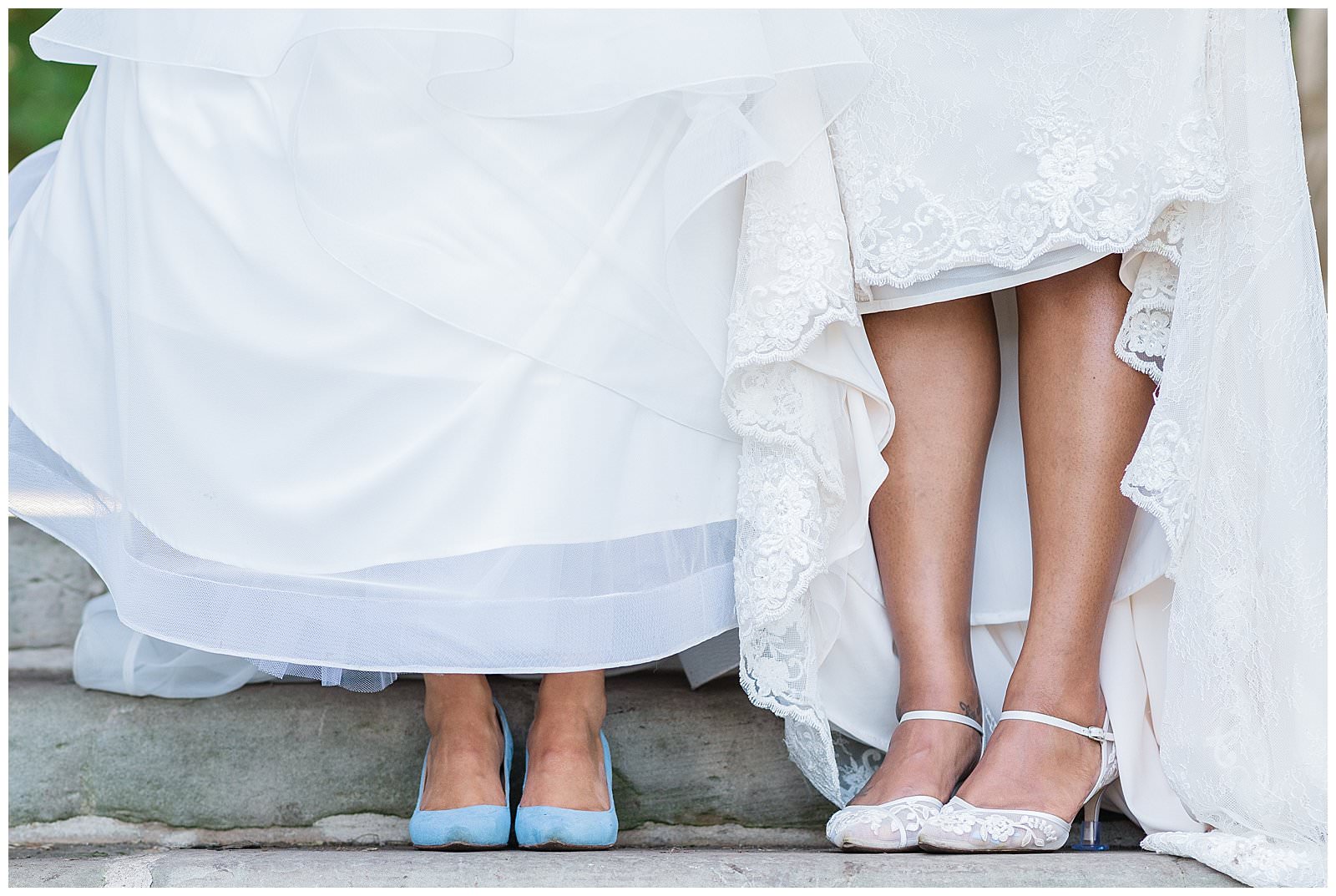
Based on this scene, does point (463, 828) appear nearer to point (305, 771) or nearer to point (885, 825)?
point (305, 771)

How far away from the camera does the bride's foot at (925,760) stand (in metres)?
1.01

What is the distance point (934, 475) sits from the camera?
1100 millimetres

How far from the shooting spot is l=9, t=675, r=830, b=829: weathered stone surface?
3.80 feet

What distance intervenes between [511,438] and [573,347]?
10cm

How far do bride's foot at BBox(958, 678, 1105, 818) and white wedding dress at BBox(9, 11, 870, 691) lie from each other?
30 cm

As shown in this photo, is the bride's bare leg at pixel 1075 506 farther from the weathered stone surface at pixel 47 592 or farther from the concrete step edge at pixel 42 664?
the weathered stone surface at pixel 47 592

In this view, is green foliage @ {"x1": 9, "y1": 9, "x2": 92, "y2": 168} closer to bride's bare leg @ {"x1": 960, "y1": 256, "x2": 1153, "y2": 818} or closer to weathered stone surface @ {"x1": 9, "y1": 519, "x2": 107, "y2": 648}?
weathered stone surface @ {"x1": 9, "y1": 519, "x2": 107, "y2": 648}

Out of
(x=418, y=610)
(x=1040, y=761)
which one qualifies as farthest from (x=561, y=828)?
(x=1040, y=761)

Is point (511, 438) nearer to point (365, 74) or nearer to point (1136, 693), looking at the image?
point (365, 74)

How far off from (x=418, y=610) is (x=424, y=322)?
10.0 inches

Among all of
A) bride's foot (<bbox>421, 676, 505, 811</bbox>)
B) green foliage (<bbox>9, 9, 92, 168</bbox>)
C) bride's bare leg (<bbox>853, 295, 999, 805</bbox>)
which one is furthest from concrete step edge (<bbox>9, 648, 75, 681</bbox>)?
green foliage (<bbox>9, 9, 92, 168</bbox>)

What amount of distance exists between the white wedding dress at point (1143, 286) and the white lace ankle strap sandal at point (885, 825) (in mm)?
92

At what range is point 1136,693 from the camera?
1071mm

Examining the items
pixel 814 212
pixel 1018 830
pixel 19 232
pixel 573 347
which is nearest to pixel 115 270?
pixel 19 232
